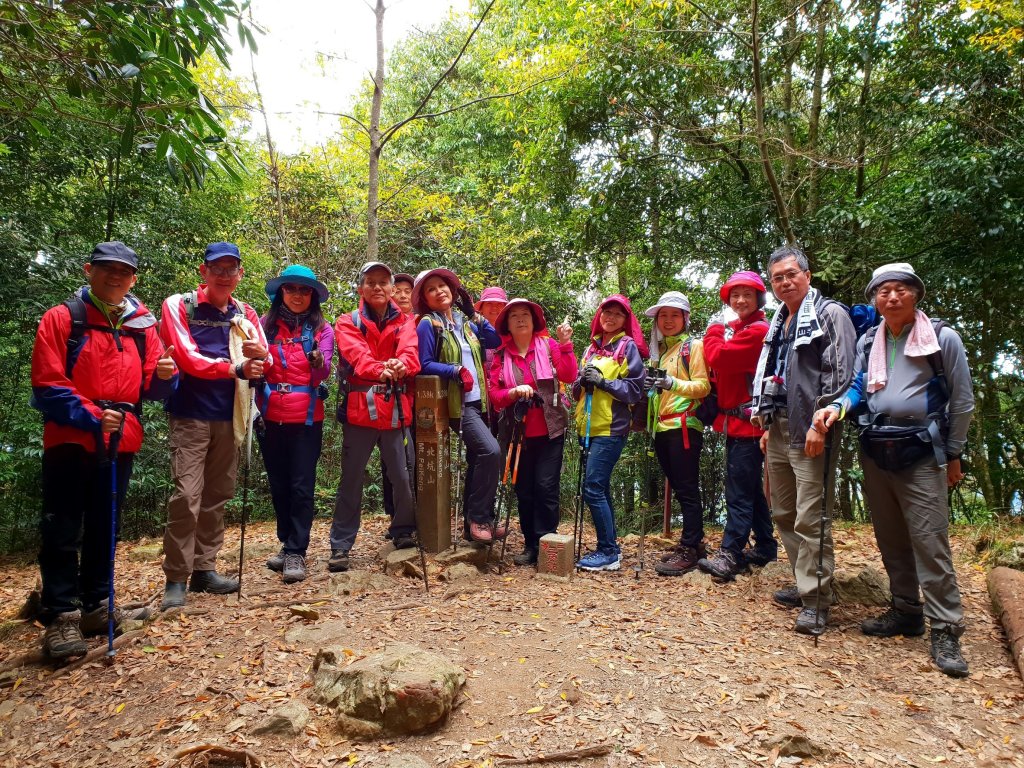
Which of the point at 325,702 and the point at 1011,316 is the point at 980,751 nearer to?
the point at 325,702

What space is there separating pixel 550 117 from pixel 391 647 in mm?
8280

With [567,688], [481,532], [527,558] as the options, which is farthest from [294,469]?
[567,688]

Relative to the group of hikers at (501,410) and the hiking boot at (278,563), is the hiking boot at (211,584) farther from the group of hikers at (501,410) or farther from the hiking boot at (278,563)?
the hiking boot at (278,563)

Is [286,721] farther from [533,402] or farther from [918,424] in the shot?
[918,424]

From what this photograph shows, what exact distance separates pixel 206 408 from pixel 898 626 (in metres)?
5.09

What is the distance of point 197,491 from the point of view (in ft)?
14.5

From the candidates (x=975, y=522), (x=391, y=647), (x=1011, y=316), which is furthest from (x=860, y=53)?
(x=391, y=647)

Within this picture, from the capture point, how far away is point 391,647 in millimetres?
3377

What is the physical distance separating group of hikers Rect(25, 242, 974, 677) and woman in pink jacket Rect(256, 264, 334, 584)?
2cm

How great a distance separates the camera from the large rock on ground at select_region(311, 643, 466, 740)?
112 inches

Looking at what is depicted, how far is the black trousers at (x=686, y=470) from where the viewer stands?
5527mm

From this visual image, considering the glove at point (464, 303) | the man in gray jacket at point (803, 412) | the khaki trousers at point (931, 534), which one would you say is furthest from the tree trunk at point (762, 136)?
the khaki trousers at point (931, 534)

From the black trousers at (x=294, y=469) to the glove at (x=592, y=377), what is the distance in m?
2.31

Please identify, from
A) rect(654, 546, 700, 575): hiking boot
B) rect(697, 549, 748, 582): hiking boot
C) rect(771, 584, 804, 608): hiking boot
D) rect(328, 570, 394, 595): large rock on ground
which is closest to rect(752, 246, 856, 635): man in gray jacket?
rect(771, 584, 804, 608): hiking boot
